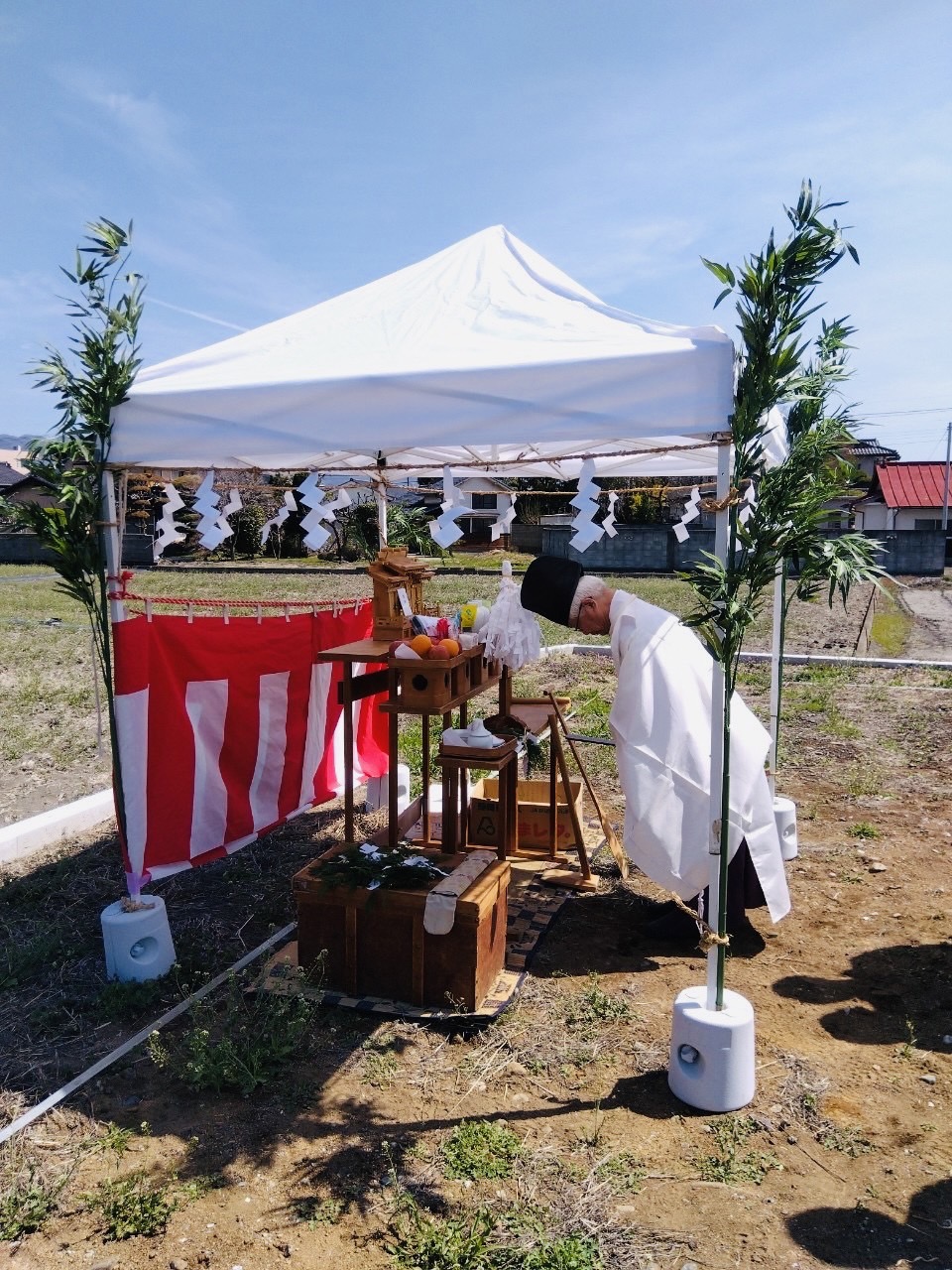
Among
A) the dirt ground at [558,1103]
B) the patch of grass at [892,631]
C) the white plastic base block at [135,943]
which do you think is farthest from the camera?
the patch of grass at [892,631]

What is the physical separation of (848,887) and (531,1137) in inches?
111

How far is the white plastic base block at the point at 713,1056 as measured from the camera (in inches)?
119

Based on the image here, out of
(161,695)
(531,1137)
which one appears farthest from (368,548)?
(531,1137)

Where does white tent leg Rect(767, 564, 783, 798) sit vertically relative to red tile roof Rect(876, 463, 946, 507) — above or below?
below

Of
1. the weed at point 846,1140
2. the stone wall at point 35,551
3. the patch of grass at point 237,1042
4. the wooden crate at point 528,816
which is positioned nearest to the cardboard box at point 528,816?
the wooden crate at point 528,816

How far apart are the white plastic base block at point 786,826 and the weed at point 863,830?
691 millimetres

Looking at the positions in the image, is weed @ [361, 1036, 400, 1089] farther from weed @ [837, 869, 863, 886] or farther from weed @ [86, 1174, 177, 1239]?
weed @ [837, 869, 863, 886]

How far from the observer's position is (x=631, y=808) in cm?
393

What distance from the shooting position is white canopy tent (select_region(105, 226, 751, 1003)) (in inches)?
124

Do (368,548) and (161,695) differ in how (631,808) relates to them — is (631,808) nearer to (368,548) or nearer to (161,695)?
(161,695)

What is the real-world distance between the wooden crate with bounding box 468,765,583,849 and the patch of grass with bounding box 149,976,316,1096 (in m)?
1.79

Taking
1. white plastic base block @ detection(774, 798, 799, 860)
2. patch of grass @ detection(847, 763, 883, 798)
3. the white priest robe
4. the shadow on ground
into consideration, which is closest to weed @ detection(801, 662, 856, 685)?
patch of grass @ detection(847, 763, 883, 798)

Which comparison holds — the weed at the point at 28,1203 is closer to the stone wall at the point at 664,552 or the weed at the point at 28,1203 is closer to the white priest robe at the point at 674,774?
the white priest robe at the point at 674,774

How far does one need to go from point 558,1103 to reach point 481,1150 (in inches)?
15.2
